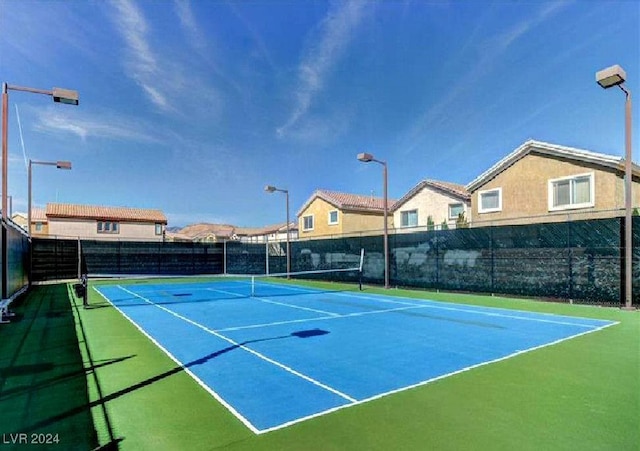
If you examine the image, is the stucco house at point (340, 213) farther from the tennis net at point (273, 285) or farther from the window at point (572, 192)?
the window at point (572, 192)

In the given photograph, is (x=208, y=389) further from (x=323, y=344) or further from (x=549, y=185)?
(x=549, y=185)

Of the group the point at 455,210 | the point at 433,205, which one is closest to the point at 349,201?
the point at 433,205

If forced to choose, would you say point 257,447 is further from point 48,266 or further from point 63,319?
point 48,266

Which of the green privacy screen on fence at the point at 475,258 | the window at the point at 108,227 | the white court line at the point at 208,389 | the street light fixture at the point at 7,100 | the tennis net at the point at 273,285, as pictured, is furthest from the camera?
the window at the point at 108,227

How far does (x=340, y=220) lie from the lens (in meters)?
30.9

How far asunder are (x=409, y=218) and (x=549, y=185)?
11176 mm

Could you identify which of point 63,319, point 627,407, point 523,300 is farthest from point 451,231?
point 63,319

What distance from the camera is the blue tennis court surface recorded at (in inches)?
168

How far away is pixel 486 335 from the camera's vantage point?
738 cm

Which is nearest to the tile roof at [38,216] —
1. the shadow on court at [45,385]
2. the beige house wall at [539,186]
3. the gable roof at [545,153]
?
the shadow on court at [45,385]

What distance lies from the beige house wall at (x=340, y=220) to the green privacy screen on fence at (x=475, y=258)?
6.57 metres

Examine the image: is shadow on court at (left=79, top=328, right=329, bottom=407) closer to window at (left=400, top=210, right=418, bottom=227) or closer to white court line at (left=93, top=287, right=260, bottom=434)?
white court line at (left=93, top=287, right=260, bottom=434)

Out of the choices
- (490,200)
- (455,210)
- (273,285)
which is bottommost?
Result: (273,285)

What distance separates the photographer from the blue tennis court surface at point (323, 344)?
428 cm
